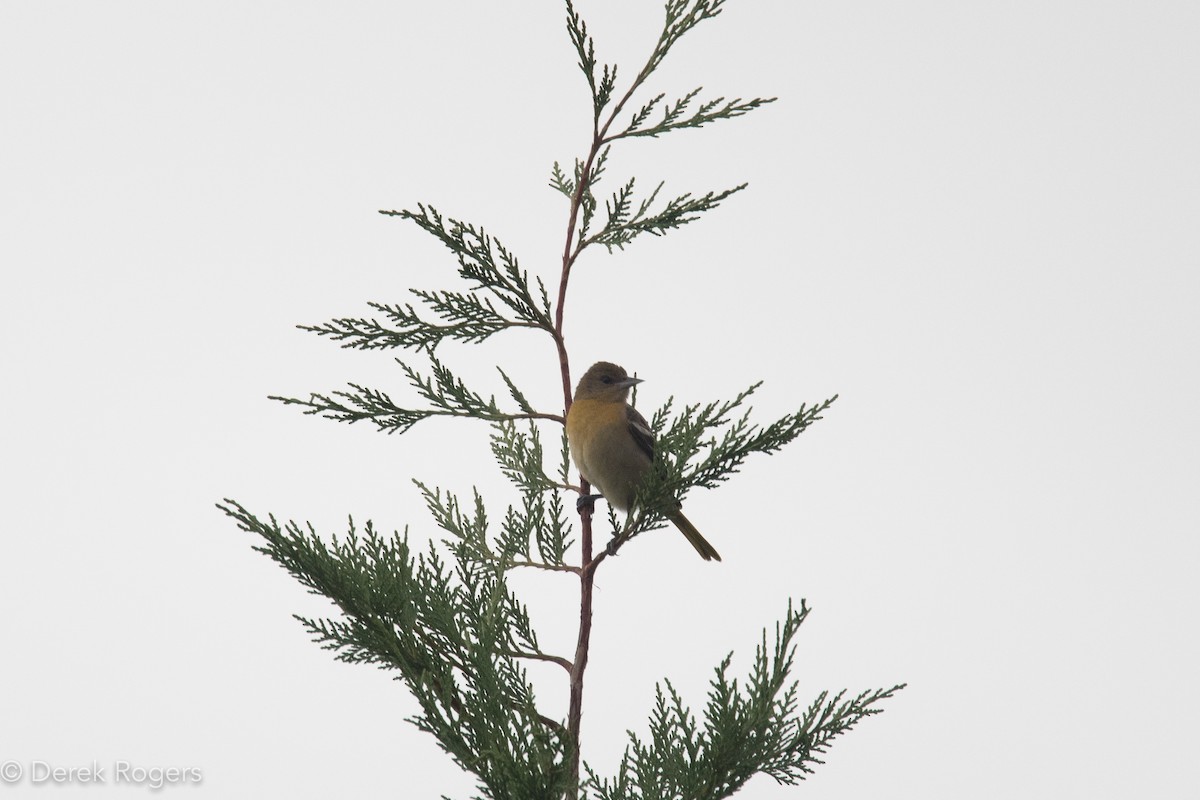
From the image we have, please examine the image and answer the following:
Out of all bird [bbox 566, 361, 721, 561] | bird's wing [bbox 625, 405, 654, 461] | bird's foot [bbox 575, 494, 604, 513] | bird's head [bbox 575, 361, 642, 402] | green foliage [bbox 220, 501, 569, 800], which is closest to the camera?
green foliage [bbox 220, 501, 569, 800]

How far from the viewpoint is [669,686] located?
15.0ft

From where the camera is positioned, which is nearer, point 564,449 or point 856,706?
point 856,706

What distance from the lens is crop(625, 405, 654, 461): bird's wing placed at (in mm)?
5805

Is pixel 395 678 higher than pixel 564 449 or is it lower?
lower

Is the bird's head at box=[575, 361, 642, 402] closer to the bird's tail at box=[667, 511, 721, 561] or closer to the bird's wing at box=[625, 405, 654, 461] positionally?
the bird's wing at box=[625, 405, 654, 461]

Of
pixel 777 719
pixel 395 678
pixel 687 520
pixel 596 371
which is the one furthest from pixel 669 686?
pixel 596 371

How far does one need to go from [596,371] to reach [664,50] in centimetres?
214

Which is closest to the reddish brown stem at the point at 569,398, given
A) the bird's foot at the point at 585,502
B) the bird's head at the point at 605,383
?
the bird's foot at the point at 585,502

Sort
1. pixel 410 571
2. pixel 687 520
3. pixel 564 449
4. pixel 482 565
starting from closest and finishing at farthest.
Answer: pixel 410 571 → pixel 482 565 → pixel 564 449 → pixel 687 520

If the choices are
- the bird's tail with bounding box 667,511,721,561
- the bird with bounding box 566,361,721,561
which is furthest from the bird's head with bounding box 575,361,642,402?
the bird's tail with bounding box 667,511,721,561

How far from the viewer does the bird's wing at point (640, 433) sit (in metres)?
5.80

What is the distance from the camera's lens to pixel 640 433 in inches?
230

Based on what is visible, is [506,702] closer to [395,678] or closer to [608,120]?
[395,678]

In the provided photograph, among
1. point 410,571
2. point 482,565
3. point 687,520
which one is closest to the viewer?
point 410,571
